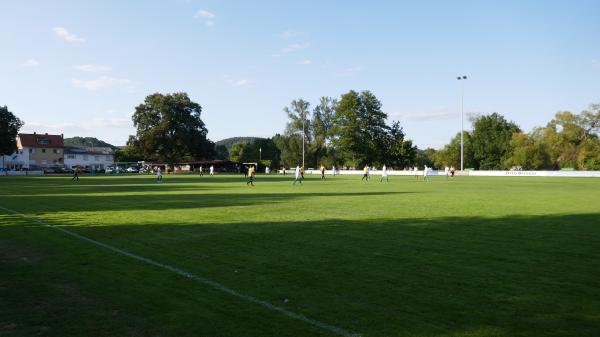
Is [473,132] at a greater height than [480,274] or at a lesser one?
greater

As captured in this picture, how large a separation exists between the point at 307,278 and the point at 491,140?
418ft

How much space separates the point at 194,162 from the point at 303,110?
107ft

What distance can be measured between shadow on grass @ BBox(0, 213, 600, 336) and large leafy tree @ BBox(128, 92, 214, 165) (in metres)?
90.7

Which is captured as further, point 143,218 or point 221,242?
point 143,218

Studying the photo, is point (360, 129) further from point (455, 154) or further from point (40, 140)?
point (40, 140)

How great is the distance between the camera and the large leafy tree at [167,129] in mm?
99938

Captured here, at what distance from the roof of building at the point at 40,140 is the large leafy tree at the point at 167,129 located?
40.5 metres

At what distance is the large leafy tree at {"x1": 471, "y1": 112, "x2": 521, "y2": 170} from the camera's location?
11800cm

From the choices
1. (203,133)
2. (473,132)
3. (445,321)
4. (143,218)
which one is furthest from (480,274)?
(473,132)

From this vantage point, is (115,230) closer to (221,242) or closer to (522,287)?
(221,242)

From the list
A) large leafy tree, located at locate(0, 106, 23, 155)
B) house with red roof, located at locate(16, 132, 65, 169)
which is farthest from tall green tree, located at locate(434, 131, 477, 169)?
house with red roof, located at locate(16, 132, 65, 169)

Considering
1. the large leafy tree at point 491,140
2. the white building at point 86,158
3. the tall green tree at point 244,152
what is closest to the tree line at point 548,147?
the large leafy tree at point 491,140

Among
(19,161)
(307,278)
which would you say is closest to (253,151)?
(19,161)

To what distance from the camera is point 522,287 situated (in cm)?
661
